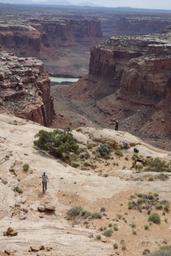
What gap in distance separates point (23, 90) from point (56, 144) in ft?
76.4

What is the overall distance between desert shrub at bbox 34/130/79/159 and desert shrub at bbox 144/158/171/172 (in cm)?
515

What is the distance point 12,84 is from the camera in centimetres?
6041

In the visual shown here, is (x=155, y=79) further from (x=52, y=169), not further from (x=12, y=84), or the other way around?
(x=52, y=169)

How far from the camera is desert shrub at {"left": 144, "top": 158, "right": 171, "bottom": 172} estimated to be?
37219 mm

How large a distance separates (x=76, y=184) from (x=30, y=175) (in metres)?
2.97

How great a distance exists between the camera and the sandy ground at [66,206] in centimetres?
2489

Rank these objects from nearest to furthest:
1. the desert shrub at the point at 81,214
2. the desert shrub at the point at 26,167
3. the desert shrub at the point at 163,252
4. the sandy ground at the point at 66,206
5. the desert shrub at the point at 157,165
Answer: the desert shrub at the point at 163,252
the sandy ground at the point at 66,206
the desert shrub at the point at 81,214
the desert shrub at the point at 26,167
the desert shrub at the point at 157,165

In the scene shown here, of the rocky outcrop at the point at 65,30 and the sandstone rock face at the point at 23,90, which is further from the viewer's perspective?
the rocky outcrop at the point at 65,30

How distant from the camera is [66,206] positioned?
29562mm

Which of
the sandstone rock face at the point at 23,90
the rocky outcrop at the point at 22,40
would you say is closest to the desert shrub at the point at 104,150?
the sandstone rock face at the point at 23,90

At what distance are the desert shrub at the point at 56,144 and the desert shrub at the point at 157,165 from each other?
5.15 m

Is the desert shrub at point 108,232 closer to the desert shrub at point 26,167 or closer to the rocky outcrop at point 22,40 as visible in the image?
the desert shrub at point 26,167

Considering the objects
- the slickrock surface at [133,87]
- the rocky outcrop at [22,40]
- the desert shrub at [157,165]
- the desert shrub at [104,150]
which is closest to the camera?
the desert shrub at [157,165]

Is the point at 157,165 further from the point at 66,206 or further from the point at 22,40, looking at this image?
the point at 22,40
